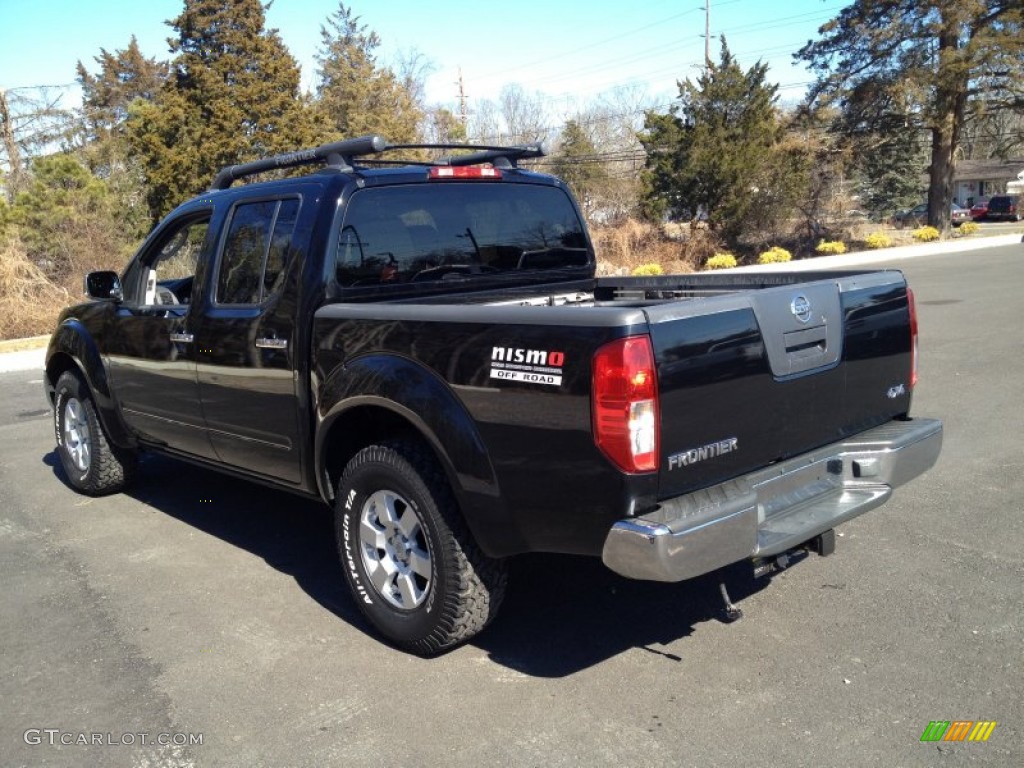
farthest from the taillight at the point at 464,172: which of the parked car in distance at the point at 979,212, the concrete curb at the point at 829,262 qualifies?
the parked car in distance at the point at 979,212

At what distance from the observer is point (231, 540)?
5.56 m

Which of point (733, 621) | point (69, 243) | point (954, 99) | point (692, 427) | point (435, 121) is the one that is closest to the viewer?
point (692, 427)

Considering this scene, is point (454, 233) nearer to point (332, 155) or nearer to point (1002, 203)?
point (332, 155)

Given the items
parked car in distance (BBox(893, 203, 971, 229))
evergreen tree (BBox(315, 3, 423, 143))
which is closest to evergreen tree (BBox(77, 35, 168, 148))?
evergreen tree (BBox(315, 3, 423, 143))

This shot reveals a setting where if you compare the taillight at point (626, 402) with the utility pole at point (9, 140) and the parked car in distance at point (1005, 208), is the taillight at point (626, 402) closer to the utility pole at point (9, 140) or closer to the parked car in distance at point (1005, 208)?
the utility pole at point (9, 140)

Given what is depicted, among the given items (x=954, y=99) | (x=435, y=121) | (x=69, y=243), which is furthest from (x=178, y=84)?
(x=954, y=99)

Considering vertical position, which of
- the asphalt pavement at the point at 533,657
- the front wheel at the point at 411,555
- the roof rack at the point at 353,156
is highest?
the roof rack at the point at 353,156

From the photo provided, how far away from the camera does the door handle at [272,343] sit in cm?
438

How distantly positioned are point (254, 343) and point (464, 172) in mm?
1409

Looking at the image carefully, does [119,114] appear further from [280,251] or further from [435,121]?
[280,251]

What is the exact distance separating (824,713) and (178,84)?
1112 inches

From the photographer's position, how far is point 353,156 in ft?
15.6

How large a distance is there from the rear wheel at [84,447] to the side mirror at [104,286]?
88cm

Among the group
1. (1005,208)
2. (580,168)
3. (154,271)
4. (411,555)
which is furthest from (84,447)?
(1005,208)
